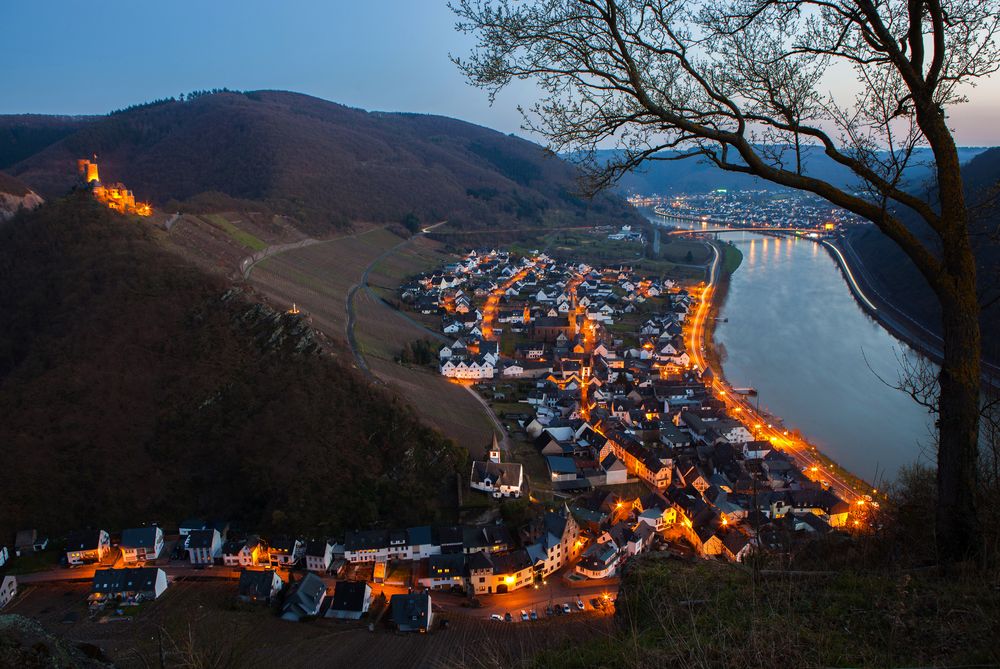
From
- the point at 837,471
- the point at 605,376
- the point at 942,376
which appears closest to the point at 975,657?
the point at 942,376

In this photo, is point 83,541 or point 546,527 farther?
point 546,527

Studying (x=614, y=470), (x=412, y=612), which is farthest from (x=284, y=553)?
(x=614, y=470)

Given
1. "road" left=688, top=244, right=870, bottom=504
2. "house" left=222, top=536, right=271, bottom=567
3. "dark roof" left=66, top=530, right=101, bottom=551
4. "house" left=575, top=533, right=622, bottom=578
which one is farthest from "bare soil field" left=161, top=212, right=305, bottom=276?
"road" left=688, top=244, right=870, bottom=504

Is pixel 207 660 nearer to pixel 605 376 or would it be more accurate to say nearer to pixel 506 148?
pixel 605 376

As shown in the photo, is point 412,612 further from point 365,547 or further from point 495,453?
point 495,453

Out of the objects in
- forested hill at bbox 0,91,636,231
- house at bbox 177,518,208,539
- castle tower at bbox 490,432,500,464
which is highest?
forested hill at bbox 0,91,636,231

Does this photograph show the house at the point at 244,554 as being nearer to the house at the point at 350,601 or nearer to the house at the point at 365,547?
the house at the point at 365,547

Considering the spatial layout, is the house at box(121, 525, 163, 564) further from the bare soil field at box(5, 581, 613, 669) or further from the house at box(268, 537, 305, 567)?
the house at box(268, 537, 305, 567)
